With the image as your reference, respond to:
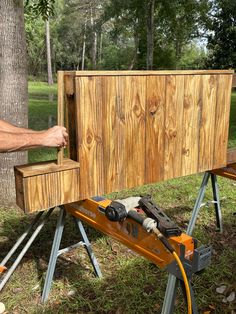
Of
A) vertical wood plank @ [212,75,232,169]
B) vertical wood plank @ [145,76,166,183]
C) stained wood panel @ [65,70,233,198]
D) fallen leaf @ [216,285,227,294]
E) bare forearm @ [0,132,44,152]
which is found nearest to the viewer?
bare forearm @ [0,132,44,152]

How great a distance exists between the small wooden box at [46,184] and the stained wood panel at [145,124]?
8 centimetres

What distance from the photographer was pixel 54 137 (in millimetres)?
2250

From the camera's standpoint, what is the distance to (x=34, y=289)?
3.31m

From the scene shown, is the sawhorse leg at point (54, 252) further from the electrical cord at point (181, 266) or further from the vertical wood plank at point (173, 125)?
the electrical cord at point (181, 266)

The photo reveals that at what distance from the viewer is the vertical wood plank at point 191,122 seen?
2.87 metres

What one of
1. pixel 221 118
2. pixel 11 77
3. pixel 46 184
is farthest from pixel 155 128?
pixel 11 77

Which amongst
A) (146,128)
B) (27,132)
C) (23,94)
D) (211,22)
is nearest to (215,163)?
(146,128)

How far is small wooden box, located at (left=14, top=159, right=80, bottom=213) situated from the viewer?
89.4 inches

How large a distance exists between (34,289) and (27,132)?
67.1 inches

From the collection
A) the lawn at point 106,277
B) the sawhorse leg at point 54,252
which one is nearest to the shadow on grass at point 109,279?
the lawn at point 106,277

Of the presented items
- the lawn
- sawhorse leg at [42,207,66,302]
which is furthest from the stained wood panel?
the lawn

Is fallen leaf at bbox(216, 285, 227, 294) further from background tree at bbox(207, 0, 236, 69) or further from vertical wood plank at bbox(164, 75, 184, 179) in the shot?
background tree at bbox(207, 0, 236, 69)

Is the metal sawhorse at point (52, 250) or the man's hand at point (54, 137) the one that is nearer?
the man's hand at point (54, 137)

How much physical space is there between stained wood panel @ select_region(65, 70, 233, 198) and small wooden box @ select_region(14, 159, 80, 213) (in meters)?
0.08
